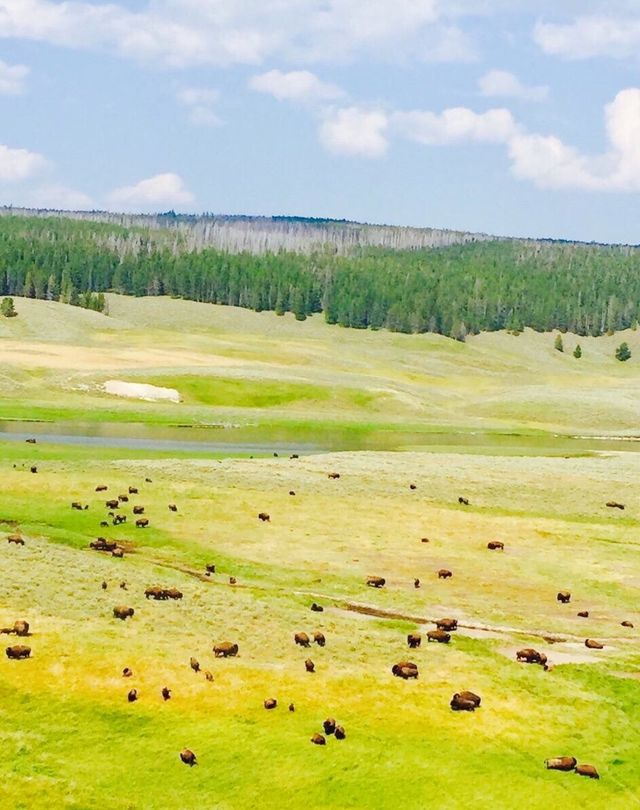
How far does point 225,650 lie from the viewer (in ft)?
76.6

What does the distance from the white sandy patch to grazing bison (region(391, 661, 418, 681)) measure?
81900 millimetres

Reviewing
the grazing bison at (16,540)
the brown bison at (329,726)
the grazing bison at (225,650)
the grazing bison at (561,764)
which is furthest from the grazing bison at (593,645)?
the grazing bison at (16,540)

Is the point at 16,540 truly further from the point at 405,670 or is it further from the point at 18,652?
the point at 405,670

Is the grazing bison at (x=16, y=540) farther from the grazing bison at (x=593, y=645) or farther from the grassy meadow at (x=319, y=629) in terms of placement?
the grazing bison at (x=593, y=645)

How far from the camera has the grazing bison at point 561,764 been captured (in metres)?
18.8

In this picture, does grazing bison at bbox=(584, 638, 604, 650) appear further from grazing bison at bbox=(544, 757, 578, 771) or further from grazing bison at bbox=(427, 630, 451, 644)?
grazing bison at bbox=(544, 757, 578, 771)

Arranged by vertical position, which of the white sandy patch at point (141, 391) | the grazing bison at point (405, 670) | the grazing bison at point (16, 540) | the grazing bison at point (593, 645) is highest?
the grazing bison at point (405, 670)

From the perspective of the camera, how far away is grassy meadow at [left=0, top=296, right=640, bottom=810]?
58.2 feet

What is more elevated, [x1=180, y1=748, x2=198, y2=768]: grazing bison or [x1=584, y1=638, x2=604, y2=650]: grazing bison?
A: [x1=180, y1=748, x2=198, y2=768]: grazing bison

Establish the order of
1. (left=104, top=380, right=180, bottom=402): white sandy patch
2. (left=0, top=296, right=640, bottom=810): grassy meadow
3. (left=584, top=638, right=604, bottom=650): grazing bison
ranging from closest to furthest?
(left=0, top=296, right=640, bottom=810): grassy meadow
(left=584, top=638, right=604, bottom=650): grazing bison
(left=104, top=380, right=180, bottom=402): white sandy patch

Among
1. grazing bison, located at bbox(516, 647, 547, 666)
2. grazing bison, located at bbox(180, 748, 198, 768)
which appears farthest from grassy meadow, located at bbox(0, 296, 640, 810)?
grazing bison, located at bbox(516, 647, 547, 666)

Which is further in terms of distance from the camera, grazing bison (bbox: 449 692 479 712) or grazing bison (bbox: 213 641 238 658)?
grazing bison (bbox: 213 641 238 658)

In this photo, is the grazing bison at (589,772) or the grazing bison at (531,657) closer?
the grazing bison at (589,772)

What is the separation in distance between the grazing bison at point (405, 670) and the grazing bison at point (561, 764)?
4687 millimetres
